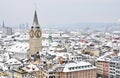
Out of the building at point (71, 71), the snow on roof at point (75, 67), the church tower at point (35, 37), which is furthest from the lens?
the church tower at point (35, 37)

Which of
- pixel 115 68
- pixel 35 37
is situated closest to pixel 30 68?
pixel 115 68

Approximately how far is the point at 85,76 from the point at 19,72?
7292 millimetres

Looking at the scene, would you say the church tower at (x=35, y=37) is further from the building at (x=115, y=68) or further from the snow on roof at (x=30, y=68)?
the building at (x=115, y=68)

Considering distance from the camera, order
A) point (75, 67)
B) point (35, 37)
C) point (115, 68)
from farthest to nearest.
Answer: point (35, 37), point (115, 68), point (75, 67)

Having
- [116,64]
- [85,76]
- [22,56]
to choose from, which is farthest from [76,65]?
[22,56]

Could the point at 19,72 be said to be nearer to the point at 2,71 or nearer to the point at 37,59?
the point at 2,71

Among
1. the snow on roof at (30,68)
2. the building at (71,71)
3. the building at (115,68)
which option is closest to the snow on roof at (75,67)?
the building at (71,71)

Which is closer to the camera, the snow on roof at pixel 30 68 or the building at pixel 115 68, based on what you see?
the snow on roof at pixel 30 68

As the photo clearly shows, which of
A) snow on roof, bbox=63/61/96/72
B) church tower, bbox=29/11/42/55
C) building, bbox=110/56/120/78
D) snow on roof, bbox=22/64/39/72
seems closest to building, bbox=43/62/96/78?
snow on roof, bbox=63/61/96/72

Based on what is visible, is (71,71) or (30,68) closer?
(71,71)

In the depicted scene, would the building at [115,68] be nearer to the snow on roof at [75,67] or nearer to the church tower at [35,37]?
the snow on roof at [75,67]

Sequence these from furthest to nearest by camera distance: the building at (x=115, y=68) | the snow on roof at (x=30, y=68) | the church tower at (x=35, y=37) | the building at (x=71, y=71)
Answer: the church tower at (x=35, y=37), the building at (x=115, y=68), the snow on roof at (x=30, y=68), the building at (x=71, y=71)

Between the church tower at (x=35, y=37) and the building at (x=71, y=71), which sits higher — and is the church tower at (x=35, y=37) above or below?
above

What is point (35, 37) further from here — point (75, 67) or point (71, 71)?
point (71, 71)
